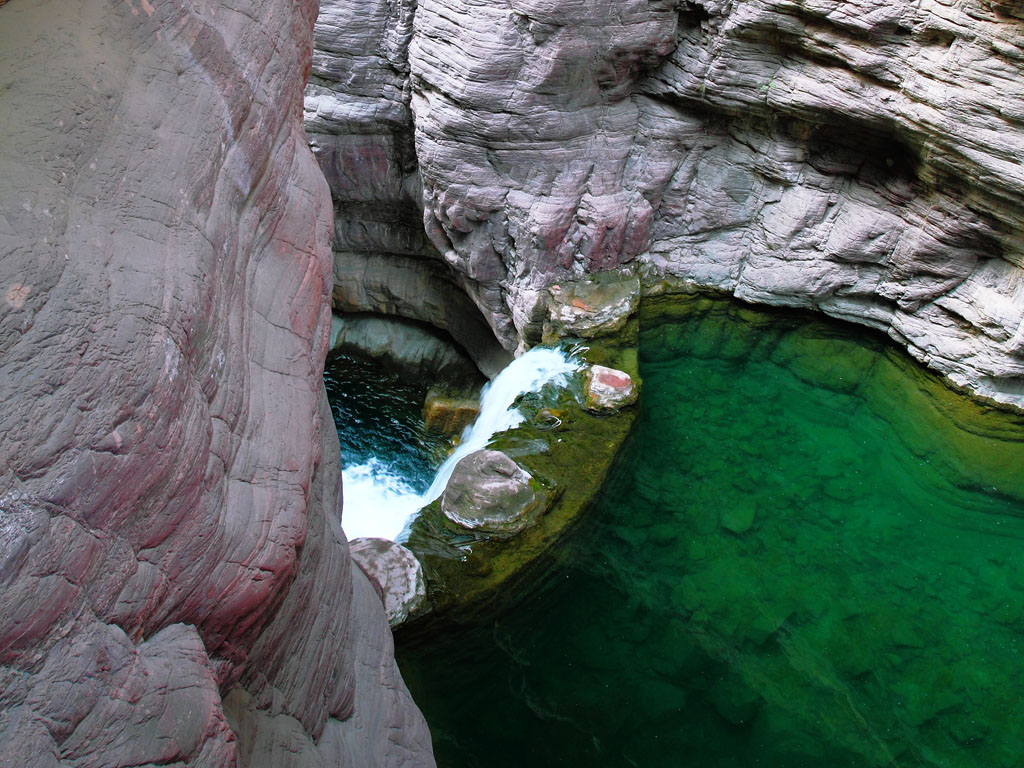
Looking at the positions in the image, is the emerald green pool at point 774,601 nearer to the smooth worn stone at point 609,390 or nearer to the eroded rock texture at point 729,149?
the smooth worn stone at point 609,390

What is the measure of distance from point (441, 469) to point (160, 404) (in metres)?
5.93

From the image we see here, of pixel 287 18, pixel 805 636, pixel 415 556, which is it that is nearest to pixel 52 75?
pixel 287 18

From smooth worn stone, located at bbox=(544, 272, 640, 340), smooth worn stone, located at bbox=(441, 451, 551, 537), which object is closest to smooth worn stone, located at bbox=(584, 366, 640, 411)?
smooth worn stone, located at bbox=(544, 272, 640, 340)

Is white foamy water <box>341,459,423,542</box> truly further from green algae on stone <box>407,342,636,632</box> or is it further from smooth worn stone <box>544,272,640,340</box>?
smooth worn stone <box>544,272,640,340</box>

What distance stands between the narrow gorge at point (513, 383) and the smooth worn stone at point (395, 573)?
0.03m

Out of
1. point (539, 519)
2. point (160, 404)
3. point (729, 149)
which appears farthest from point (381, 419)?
point (160, 404)

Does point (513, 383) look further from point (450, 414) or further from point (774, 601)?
point (774, 601)

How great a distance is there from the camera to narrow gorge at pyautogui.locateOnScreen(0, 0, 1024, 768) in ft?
7.24

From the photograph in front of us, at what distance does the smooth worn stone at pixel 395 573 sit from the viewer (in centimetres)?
520

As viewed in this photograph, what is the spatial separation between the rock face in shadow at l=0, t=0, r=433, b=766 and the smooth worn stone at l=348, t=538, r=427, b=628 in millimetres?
1658

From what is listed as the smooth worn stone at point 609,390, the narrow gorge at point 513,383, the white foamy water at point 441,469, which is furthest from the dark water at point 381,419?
the smooth worn stone at point 609,390

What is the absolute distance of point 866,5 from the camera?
19.8 ft

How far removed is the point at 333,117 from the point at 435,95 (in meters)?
2.05

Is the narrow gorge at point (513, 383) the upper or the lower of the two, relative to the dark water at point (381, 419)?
upper
